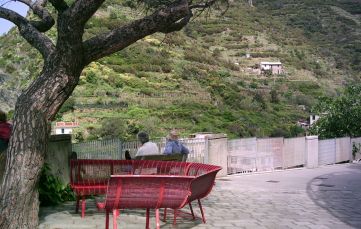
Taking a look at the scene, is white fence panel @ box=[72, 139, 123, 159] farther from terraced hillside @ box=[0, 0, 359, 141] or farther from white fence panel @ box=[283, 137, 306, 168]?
white fence panel @ box=[283, 137, 306, 168]

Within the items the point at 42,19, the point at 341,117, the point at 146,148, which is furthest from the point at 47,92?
the point at 341,117

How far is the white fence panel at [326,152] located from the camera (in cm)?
2388

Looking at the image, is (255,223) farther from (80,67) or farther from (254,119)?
(254,119)

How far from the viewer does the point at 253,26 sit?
110 meters

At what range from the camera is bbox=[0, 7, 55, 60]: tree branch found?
23.2ft

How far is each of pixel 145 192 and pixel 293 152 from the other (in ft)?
51.6

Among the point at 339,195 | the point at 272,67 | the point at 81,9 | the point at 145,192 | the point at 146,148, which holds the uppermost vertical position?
the point at 272,67

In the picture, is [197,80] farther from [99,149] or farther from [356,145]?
[99,149]

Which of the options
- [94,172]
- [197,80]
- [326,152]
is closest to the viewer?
[94,172]

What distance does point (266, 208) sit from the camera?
33.4ft

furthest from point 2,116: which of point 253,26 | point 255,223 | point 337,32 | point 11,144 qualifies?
point 337,32

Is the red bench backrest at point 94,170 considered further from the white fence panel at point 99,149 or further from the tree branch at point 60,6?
the white fence panel at point 99,149

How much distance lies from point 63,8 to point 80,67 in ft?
2.52

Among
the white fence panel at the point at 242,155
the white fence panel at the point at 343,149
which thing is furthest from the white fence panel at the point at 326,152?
the white fence panel at the point at 242,155
